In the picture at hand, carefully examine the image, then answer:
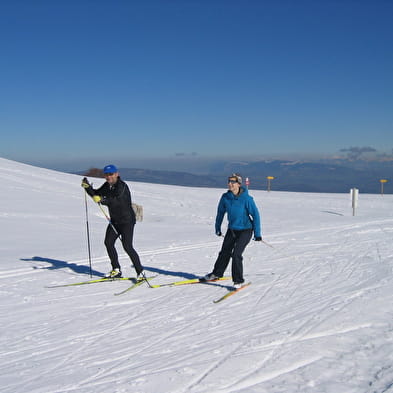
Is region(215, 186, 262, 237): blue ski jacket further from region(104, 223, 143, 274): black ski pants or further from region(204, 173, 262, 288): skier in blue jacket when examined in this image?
region(104, 223, 143, 274): black ski pants

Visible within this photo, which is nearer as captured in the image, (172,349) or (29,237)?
(172,349)

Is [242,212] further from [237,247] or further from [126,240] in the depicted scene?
[126,240]

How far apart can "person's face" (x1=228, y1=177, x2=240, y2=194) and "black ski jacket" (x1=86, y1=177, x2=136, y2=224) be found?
6.27ft

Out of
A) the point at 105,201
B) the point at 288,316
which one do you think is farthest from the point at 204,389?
the point at 105,201

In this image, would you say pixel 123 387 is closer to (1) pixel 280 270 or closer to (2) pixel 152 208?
(1) pixel 280 270

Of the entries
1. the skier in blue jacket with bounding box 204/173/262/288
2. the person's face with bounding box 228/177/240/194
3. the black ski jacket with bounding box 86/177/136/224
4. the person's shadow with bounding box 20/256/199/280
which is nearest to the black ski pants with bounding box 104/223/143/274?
the black ski jacket with bounding box 86/177/136/224

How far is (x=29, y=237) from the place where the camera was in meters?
13.1

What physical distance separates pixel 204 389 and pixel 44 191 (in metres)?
20.7

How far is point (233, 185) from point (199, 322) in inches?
94.2

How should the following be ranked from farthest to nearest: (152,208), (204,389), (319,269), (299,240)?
(152,208)
(299,240)
(319,269)
(204,389)

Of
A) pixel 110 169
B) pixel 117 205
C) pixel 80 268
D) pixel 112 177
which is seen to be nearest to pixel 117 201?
pixel 117 205

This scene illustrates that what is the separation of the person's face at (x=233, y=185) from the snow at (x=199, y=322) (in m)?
1.73

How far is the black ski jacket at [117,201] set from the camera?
7207 millimetres

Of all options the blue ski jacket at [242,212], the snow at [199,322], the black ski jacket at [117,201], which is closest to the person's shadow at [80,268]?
the snow at [199,322]
